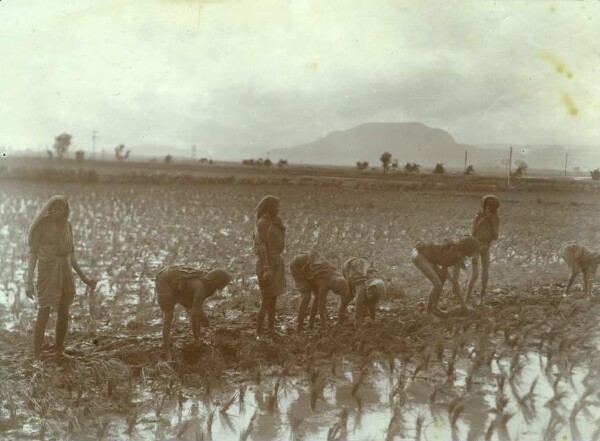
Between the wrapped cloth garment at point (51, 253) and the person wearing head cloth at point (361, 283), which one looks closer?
the wrapped cloth garment at point (51, 253)

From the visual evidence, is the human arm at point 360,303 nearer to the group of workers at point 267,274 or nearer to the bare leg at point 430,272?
the group of workers at point 267,274

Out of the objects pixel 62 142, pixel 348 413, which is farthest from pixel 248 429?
pixel 62 142

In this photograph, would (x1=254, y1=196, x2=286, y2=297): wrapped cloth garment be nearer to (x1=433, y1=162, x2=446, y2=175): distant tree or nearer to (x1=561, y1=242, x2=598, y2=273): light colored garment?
(x1=561, y1=242, x2=598, y2=273): light colored garment

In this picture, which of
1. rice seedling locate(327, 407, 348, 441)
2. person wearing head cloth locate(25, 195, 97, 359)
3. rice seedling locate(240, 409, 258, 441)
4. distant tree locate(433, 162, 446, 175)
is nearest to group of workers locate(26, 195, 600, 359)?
person wearing head cloth locate(25, 195, 97, 359)

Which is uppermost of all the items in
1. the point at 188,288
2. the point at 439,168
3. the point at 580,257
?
the point at 439,168

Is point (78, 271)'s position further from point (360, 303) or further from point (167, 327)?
point (360, 303)

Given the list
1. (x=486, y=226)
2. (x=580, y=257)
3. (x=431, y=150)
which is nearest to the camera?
(x=486, y=226)

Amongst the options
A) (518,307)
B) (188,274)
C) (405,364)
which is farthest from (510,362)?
(188,274)

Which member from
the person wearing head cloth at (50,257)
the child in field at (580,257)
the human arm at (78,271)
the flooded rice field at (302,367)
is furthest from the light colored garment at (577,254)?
the person wearing head cloth at (50,257)
